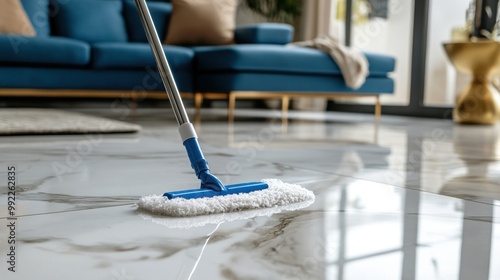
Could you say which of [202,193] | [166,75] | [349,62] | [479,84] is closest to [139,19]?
[349,62]

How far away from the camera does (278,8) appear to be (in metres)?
5.32

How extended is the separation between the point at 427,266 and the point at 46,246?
0.42 m

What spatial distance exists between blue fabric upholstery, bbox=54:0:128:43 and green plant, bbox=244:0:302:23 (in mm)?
1747

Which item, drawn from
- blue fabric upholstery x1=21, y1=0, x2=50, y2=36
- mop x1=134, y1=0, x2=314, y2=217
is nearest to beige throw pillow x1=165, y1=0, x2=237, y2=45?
blue fabric upholstery x1=21, y1=0, x2=50, y2=36

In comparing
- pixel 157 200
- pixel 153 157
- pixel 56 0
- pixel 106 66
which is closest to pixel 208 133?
pixel 153 157

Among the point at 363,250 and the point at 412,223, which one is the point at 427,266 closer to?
the point at 363,250

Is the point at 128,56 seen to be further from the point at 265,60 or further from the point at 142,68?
the point at 265,60

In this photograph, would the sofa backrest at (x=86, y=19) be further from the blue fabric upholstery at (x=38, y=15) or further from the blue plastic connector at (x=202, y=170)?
the blue plastic connector at (x=202, y=170)

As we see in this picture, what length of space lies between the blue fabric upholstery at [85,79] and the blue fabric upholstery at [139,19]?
2.43 ft

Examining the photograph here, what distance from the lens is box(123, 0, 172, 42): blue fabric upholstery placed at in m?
3.97

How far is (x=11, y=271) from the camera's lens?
552mm

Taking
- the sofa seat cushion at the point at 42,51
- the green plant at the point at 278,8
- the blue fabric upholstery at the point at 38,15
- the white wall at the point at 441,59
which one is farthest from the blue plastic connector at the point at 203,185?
the green plant at the point at 278,8

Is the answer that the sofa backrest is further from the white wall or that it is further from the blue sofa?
the white wall

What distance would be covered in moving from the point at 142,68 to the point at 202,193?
251 centimetres
